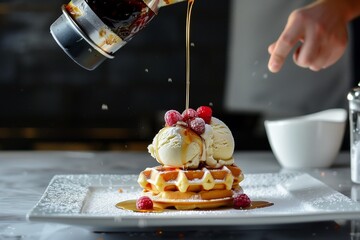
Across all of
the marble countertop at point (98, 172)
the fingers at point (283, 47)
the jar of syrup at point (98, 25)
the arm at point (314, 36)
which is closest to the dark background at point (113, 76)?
the marble countertop at point (98, 172)

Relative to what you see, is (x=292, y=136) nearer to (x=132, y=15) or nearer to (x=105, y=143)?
(x=132, y=15)

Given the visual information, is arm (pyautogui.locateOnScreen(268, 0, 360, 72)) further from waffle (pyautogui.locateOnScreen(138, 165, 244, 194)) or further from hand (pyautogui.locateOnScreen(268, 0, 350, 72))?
waffle (pyautogui.locateOnScreen(138, 165, 244, 194))

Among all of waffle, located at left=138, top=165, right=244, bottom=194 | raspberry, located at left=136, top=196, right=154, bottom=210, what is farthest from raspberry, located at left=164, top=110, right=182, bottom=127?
raspberry, located at left=136, top=196, right=154, bottom=210

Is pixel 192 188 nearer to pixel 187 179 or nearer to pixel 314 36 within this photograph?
pixel 187 179

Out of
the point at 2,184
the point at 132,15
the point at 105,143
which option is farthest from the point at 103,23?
the point at 105,143

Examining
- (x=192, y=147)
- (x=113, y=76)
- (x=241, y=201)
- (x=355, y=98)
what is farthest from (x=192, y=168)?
(x=113, y=76)
